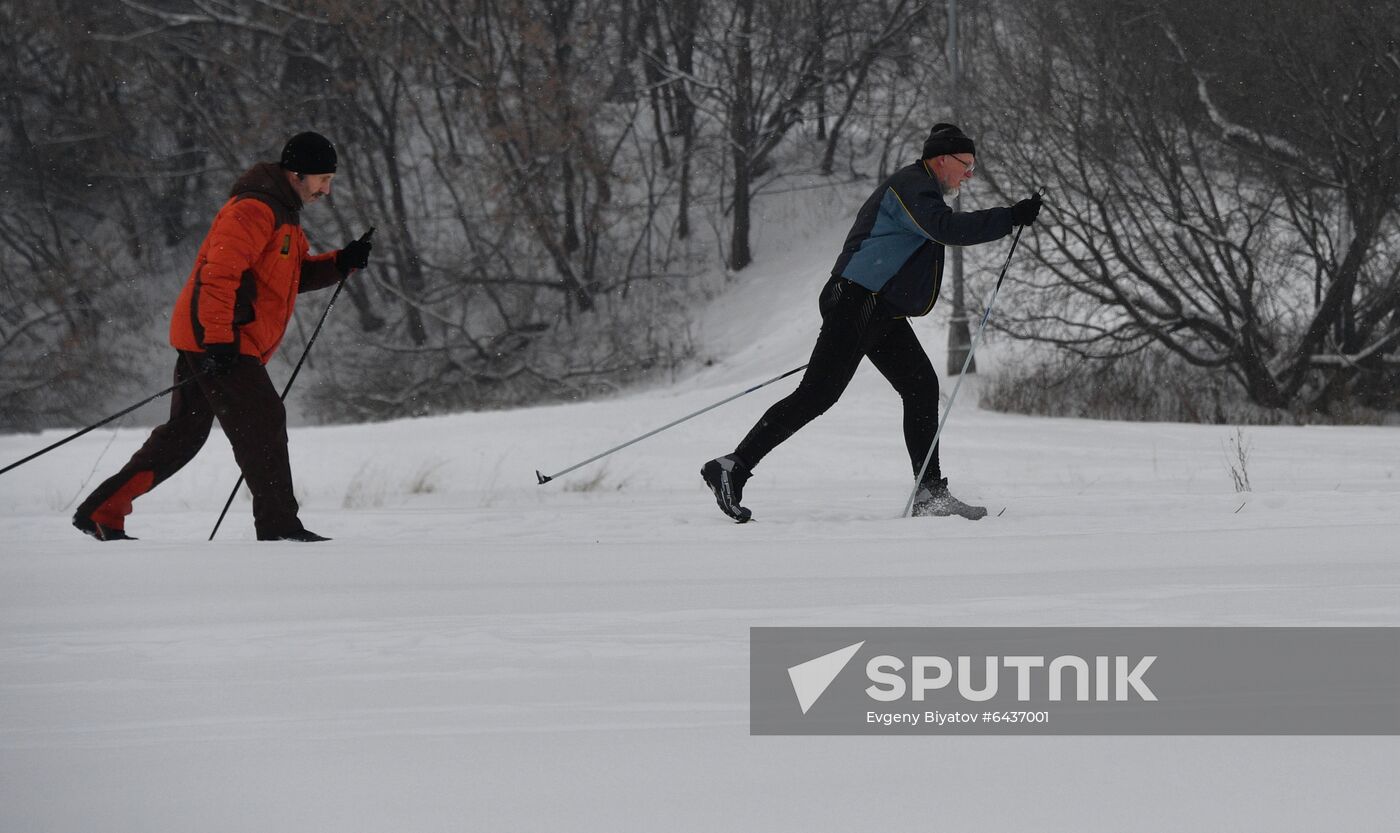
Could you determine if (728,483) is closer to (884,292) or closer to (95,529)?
(884,292)

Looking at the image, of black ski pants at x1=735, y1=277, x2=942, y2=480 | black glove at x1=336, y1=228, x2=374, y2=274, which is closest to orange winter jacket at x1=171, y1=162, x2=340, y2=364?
black glove at x1=336, y1=228, x2=374, y2=274

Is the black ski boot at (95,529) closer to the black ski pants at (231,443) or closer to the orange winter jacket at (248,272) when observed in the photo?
the black ski pants at (231,443)

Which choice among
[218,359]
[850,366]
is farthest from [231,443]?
[850,366]

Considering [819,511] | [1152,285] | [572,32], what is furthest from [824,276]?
[819,511]

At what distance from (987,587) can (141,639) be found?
2059 mm

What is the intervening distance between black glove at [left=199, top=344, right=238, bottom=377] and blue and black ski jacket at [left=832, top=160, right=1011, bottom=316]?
90.6 inches

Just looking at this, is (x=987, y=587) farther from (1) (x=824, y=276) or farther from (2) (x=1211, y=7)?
(1) (x=824, y=276)

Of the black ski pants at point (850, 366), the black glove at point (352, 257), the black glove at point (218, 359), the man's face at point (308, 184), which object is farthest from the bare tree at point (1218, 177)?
the black glove at point (218, 359)

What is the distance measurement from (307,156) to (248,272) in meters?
0.49

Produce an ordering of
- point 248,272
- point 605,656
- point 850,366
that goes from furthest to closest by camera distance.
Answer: point 850,366 → point 248,272 → point 605,656

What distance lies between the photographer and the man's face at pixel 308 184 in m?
5.28

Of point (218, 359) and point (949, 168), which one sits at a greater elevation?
point (949, 168)

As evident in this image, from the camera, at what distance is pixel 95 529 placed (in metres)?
5.38

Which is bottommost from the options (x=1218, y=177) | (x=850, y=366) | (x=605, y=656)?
(x=605, y=656)
